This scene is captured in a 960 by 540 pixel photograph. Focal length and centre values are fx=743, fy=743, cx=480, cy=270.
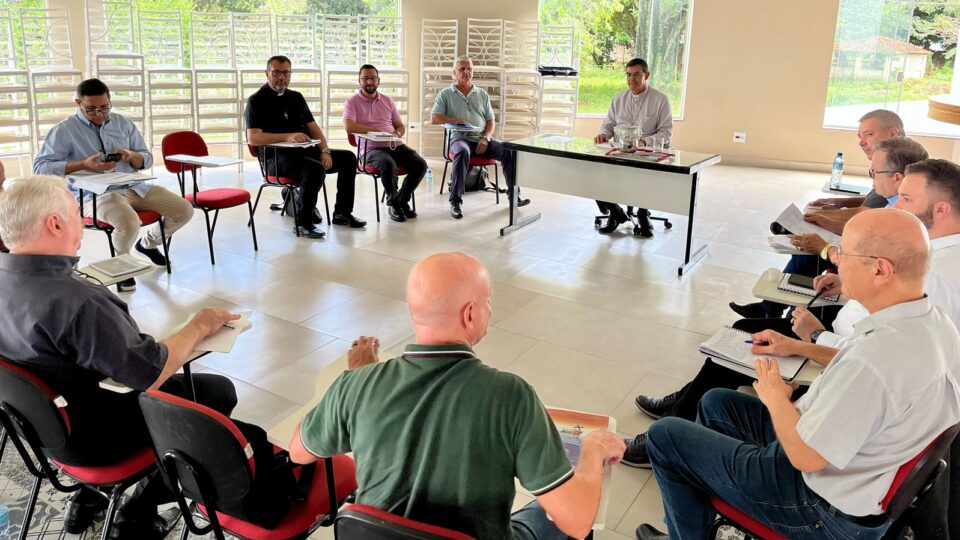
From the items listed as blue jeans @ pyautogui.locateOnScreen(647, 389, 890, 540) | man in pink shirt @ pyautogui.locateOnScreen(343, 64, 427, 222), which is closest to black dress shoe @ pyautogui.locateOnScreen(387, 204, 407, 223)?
man in pink shirt @ pyautogui.locateOnScreen(343, 64, 427, 222)

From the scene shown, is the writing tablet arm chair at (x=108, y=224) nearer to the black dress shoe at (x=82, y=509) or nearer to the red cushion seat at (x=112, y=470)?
the black dress shoe at (x=82, y=509)

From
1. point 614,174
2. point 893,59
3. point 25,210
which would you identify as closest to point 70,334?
point 25,210

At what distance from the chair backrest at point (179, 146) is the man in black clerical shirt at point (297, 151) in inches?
18.4

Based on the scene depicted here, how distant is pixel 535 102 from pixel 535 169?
3285mm

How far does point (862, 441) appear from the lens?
5.30 feet

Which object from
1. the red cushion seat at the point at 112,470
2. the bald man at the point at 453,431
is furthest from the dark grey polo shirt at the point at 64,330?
the bald man at the point at 453,431

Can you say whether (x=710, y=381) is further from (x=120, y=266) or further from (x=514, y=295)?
(x=120, y=266)

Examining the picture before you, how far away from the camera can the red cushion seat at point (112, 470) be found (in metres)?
2.08

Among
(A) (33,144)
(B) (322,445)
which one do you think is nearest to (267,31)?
(A) (33,144)

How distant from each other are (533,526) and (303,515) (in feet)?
2.01

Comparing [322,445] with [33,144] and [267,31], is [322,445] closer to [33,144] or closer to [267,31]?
[33,144]

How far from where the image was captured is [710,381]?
2771mm

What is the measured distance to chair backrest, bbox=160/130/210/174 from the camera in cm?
497

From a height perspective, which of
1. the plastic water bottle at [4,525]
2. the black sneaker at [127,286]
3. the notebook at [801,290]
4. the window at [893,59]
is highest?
the window at [893,59]
